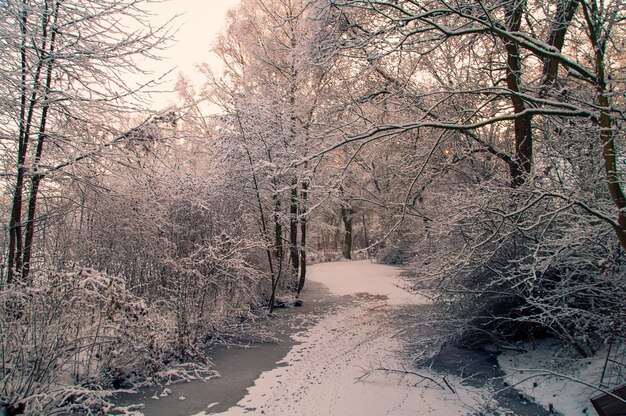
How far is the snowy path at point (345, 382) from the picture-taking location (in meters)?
4.70

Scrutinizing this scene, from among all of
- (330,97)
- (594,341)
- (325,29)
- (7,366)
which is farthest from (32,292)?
(330,97)

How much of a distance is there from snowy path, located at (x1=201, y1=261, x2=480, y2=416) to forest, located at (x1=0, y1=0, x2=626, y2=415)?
4.17 feet

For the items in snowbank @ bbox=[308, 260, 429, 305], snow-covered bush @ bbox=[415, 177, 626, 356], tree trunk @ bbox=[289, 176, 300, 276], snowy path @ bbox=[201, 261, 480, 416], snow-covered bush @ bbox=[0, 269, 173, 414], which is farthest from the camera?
tree trunk @ bbox=[289, 176, 300, 276]

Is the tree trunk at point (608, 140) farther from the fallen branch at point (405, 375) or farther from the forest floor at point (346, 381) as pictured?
the fallen branch at point (405, 375)

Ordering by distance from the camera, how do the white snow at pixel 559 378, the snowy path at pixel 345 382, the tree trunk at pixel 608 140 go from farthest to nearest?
the snowy path at pixel 345 382 → the white snow at pixel 559 378 → the tree trunk at pixel 608 140

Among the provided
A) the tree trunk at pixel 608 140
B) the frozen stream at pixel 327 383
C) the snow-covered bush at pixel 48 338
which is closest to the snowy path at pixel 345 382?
the frozen stream at pixel 327 383

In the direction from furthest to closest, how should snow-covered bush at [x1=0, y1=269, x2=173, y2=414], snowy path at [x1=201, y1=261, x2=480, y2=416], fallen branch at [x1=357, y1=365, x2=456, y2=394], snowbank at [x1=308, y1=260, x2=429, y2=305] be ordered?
snowbank at [x1=308, y1=260, x2=429, y2=305], fallen branch at [x1=357, y1=365, x2=456, y2=394], snowy path at [x1=201, y1=261, x2=480, y2=416], snow-covered bush at [x1=0, y1=269, x2=173, y2=414]

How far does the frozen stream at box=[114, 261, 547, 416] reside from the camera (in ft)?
15.5

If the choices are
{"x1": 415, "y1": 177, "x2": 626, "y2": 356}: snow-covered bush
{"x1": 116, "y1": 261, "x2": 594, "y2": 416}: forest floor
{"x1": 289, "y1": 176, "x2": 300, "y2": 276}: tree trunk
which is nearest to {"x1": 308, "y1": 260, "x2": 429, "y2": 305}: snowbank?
{"x1": 289, "y1": 176, "x2": 300, "y2": 276}: tree trunk

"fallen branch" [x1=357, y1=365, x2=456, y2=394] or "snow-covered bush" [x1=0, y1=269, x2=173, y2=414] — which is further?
"fallen branch" [x1=357, y1=365, x2=456, y2=394]

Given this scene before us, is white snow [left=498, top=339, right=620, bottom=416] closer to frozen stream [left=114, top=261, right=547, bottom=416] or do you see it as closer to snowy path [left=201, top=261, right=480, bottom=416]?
frozen stream [left=114, top=261, right=547, bottom=416]

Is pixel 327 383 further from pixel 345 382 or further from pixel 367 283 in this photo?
pixel 367 283

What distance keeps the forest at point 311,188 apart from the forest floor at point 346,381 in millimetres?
621

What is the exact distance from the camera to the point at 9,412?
389 cm
